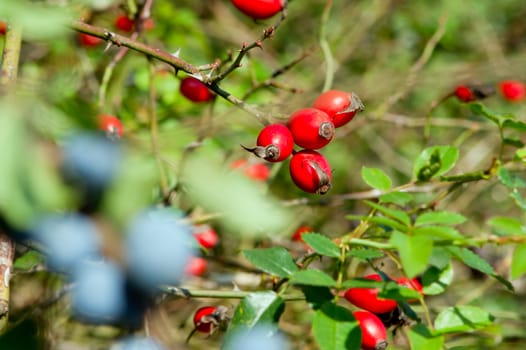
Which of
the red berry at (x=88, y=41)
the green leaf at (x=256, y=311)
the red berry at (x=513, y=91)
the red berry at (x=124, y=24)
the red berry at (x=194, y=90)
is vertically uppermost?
the red berry at (x=513, y=91)

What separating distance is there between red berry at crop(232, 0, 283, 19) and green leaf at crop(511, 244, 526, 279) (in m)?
0.90

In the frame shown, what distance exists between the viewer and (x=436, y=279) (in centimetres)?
137

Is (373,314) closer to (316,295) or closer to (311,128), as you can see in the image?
(316,295)

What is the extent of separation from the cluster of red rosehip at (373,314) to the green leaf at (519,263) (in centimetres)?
28

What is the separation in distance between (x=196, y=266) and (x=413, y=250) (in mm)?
1211

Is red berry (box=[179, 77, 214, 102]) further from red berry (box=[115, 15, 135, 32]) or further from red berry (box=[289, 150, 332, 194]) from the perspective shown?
red berry (box=[289, 150, 332, 194])

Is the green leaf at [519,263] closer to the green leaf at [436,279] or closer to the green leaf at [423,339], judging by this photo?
the green leaf at [423,339]

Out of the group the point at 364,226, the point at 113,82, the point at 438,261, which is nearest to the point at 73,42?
the point at 113,82

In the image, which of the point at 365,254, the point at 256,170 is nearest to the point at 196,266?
the point at 256,170

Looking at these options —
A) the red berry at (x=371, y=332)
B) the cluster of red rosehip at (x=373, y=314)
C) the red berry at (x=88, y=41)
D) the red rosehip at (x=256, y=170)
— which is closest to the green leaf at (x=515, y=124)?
the cluster of red rosehip at (x=373, y=314)

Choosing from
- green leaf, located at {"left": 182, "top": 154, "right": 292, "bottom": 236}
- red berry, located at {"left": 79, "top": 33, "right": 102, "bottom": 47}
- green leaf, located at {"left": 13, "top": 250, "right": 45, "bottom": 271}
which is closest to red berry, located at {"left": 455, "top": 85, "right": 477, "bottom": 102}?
red berry, located at {"left": 79, "top": 33, "right": 102, "bottom": 47}

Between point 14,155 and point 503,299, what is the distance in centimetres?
314

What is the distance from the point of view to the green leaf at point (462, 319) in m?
1.17

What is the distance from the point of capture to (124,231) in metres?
0.94
